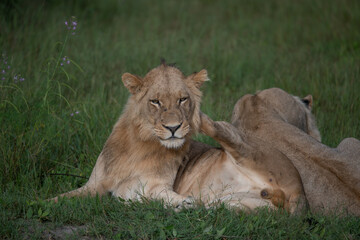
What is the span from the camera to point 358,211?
367 centimetres

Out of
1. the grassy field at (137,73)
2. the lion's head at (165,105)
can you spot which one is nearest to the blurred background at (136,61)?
the grassy field at (137,73)

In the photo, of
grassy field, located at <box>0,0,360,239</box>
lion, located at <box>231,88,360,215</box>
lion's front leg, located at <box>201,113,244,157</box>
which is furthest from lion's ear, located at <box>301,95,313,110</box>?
lion's front leg, located at <box>201,113,244,157</box>

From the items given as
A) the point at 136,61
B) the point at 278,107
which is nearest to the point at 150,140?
the point at 278,107

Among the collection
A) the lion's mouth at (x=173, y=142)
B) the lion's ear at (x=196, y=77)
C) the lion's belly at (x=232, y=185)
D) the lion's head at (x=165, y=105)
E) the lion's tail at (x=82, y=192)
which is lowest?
the lion's tail at (x=82, y=192)

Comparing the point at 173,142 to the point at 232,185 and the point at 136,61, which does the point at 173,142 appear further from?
the point at 136,61

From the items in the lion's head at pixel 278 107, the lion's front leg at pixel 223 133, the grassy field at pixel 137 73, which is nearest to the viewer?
the grassy field at pixel 137 73

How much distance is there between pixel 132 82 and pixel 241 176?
1.09m

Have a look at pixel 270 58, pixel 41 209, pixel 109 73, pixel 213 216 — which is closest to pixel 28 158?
pixel 41 209

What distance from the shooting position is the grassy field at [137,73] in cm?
328

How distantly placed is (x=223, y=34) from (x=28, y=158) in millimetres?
4849

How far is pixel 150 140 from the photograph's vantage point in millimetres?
3789

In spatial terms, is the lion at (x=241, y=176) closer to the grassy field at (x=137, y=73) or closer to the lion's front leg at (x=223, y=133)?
the lion's front leg at (x=223, y=133)

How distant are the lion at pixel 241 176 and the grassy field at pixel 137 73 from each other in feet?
0.59

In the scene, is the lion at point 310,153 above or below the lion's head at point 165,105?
below
